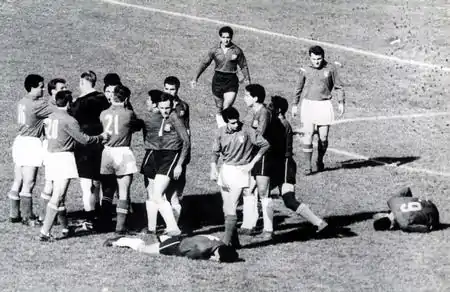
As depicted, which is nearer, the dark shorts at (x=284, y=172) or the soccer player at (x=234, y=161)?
the soccer player at (x=234, y=161)

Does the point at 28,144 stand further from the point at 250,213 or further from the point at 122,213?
the point at 250,213

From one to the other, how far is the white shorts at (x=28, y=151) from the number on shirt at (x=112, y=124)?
1.40 metres

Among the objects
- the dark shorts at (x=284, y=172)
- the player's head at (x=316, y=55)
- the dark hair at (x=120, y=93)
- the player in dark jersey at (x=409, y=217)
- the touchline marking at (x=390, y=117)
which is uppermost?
the player's head at (x=316, y=55)

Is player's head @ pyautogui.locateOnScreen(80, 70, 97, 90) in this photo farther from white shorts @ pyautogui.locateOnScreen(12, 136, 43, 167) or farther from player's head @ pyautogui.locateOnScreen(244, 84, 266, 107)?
player's head @ pyautogui.locateOnScreen(244, 84, 266, 107)

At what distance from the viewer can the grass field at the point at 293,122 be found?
521 inches

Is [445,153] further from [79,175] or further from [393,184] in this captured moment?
[79,175]

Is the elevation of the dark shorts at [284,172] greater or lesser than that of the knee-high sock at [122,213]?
greater

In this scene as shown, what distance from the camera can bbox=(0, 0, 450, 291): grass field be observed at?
1324 cm

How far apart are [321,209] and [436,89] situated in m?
12.1

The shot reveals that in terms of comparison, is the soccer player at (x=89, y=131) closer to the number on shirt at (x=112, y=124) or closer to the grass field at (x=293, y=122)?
the number on shirt at (x=112, y=124)

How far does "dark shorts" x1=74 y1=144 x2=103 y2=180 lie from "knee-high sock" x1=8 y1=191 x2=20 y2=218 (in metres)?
1.13

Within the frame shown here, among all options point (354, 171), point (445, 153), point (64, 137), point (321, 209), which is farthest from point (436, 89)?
point (64, 137)

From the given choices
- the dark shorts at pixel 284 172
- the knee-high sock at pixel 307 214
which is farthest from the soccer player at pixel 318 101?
the knee-high sock at pixel 307 214

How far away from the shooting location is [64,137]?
563 inches
